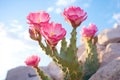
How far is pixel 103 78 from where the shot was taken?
5.60 meters

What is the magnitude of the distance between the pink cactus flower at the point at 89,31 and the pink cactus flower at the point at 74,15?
1704 millimetres

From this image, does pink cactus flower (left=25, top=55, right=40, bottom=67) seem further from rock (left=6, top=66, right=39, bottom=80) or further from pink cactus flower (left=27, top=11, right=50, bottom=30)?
rock (left=6, top=66, right=39, bottom=80)

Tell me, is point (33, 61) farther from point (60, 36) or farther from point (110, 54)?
point (110, 54)

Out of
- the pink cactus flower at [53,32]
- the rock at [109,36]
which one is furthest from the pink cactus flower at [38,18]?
the rock at [109,36]

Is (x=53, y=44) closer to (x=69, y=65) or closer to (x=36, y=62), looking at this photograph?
(x=69, y=65)

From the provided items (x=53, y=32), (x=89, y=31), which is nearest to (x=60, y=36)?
(x=53, y=32)

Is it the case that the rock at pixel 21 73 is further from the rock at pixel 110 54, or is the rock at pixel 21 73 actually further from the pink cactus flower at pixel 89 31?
the pink cactus flower at pixel 89 31

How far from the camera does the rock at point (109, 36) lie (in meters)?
10.5

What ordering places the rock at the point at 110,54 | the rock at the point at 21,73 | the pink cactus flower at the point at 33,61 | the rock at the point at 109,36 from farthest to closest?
the rock at the point at 21,73
the rock at the point at 109,36
the rock at the point at 110,54
the pink cactus flower at the point at 33,61

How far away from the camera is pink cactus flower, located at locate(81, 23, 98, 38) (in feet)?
22.5

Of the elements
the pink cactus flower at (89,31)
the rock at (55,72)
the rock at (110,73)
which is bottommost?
the rock at (55,72)

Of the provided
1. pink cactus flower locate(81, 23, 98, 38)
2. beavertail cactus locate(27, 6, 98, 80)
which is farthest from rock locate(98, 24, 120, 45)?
beavertail cactus locate(27, 6, 98, 80)

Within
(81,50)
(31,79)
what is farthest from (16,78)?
(81,50)

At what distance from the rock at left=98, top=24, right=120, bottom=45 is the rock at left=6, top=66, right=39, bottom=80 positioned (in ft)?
9.25
